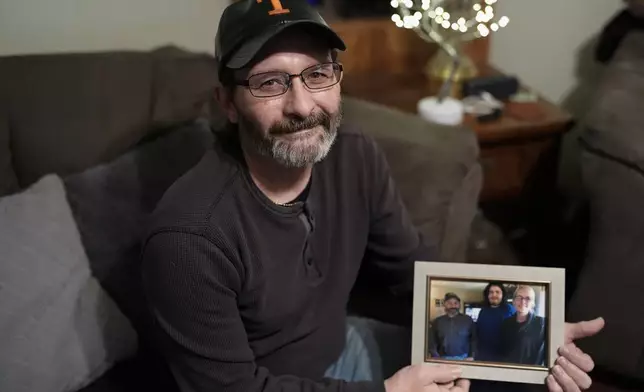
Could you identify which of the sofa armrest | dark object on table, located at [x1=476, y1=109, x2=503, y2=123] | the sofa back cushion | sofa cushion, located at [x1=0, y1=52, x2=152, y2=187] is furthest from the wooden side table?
sofa cushion, located at [x1=0, y1=52, x2=152, y2=187]

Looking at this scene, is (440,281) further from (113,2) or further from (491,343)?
(113,2)

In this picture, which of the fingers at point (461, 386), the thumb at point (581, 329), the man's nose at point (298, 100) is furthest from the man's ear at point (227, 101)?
the thumb at point (581, 329)

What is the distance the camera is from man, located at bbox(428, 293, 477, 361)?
122 centimetres

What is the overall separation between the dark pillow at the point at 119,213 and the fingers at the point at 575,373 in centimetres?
83

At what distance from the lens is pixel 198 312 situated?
42.8 inches

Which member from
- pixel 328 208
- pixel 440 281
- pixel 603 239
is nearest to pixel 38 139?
pixel 328 208

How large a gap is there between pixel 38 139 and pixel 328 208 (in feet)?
2.18

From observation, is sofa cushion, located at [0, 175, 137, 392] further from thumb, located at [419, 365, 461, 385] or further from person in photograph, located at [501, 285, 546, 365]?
person in photograph, located at [501, 285, 546, 365]

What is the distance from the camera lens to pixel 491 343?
1.21 metres

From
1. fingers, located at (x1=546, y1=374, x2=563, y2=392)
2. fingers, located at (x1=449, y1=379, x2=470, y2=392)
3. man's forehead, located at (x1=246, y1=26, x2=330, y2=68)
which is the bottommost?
fingers, located at (x1=449, y1=379, x2=470, y2=392)

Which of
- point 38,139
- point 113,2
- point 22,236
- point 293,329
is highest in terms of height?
point 113,2

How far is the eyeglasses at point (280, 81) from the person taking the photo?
1.10 m

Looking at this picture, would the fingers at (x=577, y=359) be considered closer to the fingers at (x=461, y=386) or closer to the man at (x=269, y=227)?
the man at (x=269, y=227)

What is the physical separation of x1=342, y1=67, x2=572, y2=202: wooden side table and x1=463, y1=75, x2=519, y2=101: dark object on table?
4 cm
